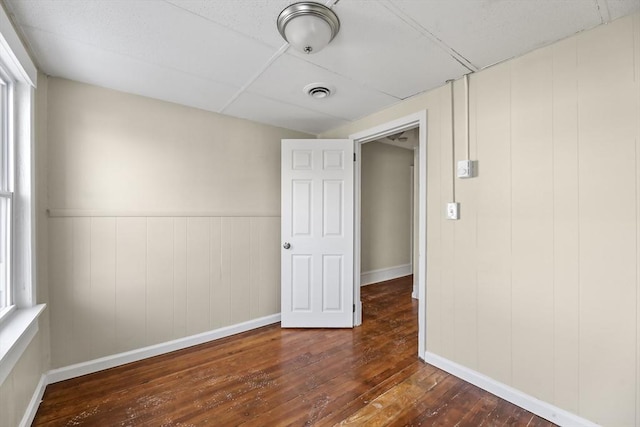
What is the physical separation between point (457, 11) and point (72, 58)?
2.30m

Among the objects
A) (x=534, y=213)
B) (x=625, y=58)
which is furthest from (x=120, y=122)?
(x=625, y=58)

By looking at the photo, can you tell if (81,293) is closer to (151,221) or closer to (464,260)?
(151,221)

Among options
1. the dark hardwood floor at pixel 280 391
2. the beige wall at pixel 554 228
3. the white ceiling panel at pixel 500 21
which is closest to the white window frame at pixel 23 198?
the dark hardwood floor at pixel 280 391

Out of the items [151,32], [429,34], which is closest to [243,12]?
[151,32]

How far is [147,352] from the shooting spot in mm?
2395

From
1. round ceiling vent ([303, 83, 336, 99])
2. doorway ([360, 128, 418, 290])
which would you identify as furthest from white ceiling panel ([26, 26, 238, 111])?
doorway ([360, 128, 418, 290])

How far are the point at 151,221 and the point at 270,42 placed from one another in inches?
69.6

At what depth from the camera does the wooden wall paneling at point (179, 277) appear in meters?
2.54

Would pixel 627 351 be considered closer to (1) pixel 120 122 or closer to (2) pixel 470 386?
(2) pixel 470 386

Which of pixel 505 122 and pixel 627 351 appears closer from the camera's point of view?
pixel 627 351

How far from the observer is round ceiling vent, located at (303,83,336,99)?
86.1 inches

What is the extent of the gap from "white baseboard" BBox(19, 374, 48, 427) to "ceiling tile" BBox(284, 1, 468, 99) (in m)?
2.65

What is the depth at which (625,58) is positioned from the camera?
4.69 ft

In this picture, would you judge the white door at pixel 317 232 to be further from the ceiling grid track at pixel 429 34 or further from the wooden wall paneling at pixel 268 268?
the ceiling grid track at pixel 429 34
